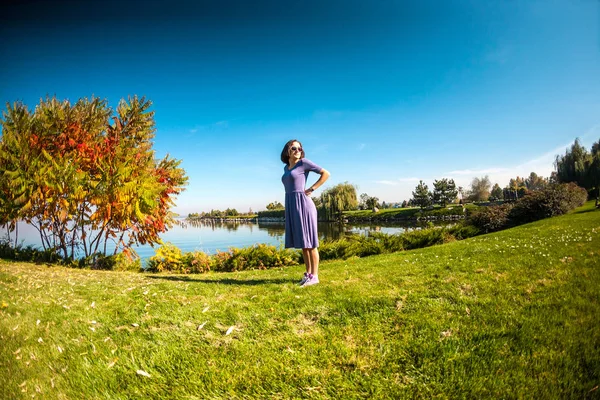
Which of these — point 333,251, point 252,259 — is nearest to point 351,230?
point 333,251

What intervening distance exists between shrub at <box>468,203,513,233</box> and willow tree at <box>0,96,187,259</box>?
16102mm

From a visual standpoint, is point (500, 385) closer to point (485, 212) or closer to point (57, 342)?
point (57, 342)

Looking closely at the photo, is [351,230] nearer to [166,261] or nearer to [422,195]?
[166,261]

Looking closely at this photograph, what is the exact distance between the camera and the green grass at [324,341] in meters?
1.85

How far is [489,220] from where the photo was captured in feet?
47.8

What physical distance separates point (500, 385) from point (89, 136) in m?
11.3

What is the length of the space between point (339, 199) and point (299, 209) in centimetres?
4655

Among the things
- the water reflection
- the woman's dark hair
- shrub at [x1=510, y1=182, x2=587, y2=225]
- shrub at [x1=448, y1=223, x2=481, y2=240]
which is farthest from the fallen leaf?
shrub at [x1=510, y1=182, x2=587, y2=225]

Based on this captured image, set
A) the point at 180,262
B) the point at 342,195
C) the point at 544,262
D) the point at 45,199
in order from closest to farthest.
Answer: the point at 544,262 < the point at 45,199 < the point at 180,262 < the point at 342,195

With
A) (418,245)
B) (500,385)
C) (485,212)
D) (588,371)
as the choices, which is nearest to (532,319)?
(588,371)

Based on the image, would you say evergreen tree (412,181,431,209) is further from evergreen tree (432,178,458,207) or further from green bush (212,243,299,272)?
green bush (212,243,299,272)

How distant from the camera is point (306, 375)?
1965 mm

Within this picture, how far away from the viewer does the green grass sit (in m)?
1.85

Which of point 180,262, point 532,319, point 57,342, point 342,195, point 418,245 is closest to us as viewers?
point 532,319
